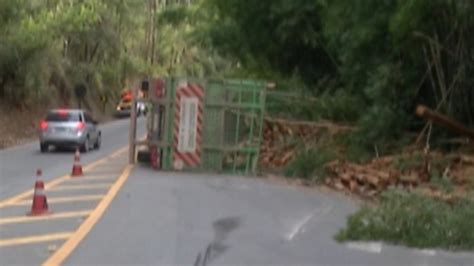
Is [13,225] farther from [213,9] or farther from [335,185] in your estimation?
[213,9]

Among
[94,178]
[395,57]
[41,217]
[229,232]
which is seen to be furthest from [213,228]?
[395,57]

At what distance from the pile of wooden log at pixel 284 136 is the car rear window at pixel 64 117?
33.3ft

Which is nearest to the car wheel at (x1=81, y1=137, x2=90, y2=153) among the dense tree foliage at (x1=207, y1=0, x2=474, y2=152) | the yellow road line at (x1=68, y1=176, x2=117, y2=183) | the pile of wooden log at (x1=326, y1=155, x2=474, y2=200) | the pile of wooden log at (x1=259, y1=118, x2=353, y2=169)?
the dense tree foliage at (x1=207, y1=0, x2=474, y2=152)

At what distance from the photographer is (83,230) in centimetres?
1300

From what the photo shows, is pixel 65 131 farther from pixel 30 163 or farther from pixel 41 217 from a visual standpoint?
pixel 41 217

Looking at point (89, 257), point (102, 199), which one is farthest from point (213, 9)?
point (89, 257)

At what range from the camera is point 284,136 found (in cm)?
2619

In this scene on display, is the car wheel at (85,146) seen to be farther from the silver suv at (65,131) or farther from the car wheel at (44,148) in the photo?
the car wheel at (44,148)

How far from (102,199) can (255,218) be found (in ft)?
10.6

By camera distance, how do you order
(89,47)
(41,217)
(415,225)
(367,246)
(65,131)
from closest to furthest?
(367,246) < (415,225) < (41,217) < (65,131) < (89,47)

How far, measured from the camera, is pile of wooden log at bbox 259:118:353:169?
25.1 metres

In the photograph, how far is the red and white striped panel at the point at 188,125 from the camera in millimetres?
23969

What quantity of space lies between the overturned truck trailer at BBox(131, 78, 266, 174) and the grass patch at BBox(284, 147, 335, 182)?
3.93 feet

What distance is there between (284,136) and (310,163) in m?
3.26
